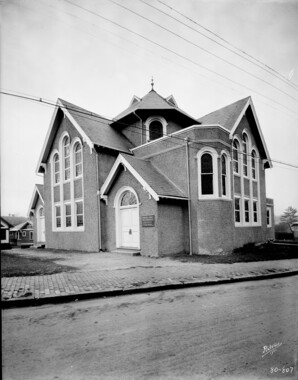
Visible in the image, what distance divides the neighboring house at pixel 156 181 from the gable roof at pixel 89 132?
90 mm

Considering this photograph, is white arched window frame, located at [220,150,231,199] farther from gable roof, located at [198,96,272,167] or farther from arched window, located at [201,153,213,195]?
gable roof, located at [198,96,272,167]

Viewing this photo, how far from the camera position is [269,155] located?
62.4 ft

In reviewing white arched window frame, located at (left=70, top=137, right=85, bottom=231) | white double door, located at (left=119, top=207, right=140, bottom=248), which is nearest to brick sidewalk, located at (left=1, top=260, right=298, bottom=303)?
white double door, located at (left=119, top=207, right=140, bottom=248)

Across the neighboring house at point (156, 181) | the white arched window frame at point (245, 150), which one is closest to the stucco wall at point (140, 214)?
the neighboring house at point (156, 181)

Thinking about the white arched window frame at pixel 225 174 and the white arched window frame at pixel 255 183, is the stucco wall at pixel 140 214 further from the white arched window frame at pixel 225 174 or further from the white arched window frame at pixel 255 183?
the white arched window frame at pixel 255 183

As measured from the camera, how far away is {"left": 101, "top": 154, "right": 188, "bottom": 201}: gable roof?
12604 millimetres

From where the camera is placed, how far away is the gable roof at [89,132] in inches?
621

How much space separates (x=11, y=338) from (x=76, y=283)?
3.04 m

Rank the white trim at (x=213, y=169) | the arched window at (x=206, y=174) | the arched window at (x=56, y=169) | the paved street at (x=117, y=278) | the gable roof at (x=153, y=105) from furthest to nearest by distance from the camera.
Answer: the arched window at (x=56, y=169), the gable roof at (x=153, y=105), the arched window at (x=206, y=174), the white trim at (x=213, y=169), the paved street at (x=117, y=278)

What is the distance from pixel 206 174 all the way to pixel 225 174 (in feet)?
4.17

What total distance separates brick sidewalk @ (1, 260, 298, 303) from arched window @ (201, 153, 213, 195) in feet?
14.9

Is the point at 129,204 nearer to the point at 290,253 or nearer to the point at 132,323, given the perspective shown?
the point at 290,253

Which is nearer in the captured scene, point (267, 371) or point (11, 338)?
point (267, 371)

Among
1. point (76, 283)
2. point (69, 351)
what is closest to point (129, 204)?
point (76, 283)
